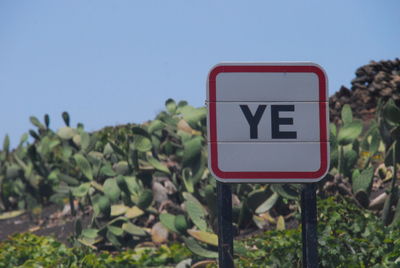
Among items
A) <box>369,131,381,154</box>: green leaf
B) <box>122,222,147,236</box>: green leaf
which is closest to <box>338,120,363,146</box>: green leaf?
<box>369,131,381,154</box>: green leaf

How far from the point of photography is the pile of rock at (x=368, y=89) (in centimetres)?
1572

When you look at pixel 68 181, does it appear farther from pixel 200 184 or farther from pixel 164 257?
pixel 164 257

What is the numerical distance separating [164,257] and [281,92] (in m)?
5.15

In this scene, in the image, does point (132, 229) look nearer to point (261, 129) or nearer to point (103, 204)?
point (103, 204)

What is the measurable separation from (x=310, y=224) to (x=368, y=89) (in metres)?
12.7

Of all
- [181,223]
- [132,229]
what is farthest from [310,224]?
[132,229]

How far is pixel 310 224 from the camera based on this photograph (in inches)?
156

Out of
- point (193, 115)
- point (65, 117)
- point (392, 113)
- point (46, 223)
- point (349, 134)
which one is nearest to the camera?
point (392, 113)

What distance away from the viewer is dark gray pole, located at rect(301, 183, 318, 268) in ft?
13.0

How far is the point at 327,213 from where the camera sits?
7371 mm

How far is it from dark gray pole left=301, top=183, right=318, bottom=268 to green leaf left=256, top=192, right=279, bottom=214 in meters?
5.20

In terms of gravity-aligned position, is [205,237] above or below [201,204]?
below

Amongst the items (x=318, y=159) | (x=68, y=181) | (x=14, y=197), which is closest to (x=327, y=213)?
(x=318, y=159)

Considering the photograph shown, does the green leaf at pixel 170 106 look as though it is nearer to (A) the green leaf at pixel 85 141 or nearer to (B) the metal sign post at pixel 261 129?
(A) the green leaf at pixel 85 141
